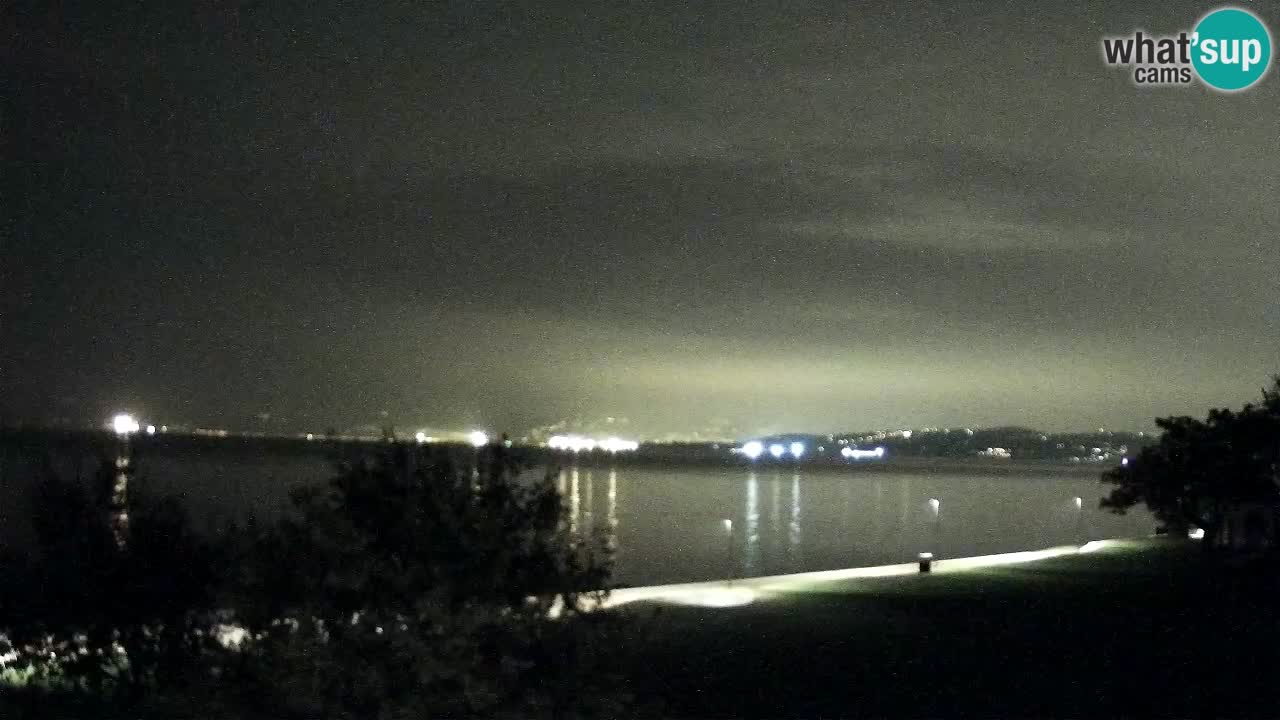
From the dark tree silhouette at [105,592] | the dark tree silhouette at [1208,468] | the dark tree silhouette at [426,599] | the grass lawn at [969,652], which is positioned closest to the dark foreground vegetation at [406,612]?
the dark tree silhouette at [426,599]

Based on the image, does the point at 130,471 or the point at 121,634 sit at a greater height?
the point at 130,471

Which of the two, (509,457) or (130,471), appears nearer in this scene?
(509,457)

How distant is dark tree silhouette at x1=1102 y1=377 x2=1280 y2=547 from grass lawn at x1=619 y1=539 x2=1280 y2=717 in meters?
12.5

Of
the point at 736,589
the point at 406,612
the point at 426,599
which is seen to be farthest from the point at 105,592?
the point at 736,589

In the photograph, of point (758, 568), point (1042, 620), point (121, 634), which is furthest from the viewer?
point (758, 568)

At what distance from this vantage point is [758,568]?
50.7m

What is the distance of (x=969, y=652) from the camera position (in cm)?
1423

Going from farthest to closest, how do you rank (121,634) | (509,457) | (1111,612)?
(1111,612)
(121,634)
(509,457)

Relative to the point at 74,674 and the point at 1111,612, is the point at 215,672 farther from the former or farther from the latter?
the point at 1111,612

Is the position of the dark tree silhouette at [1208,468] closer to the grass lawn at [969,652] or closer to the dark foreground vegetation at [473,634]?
the grass lawn at [969,652]

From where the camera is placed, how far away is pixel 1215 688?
12336 mm

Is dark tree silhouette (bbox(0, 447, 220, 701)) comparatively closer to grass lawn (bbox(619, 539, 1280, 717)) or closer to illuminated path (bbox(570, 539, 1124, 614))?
grass lawn (bbox(619, 539, 1280, 717))

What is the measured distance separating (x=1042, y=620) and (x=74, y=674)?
1082 centimetres

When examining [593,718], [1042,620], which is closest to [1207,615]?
[1042,620]
